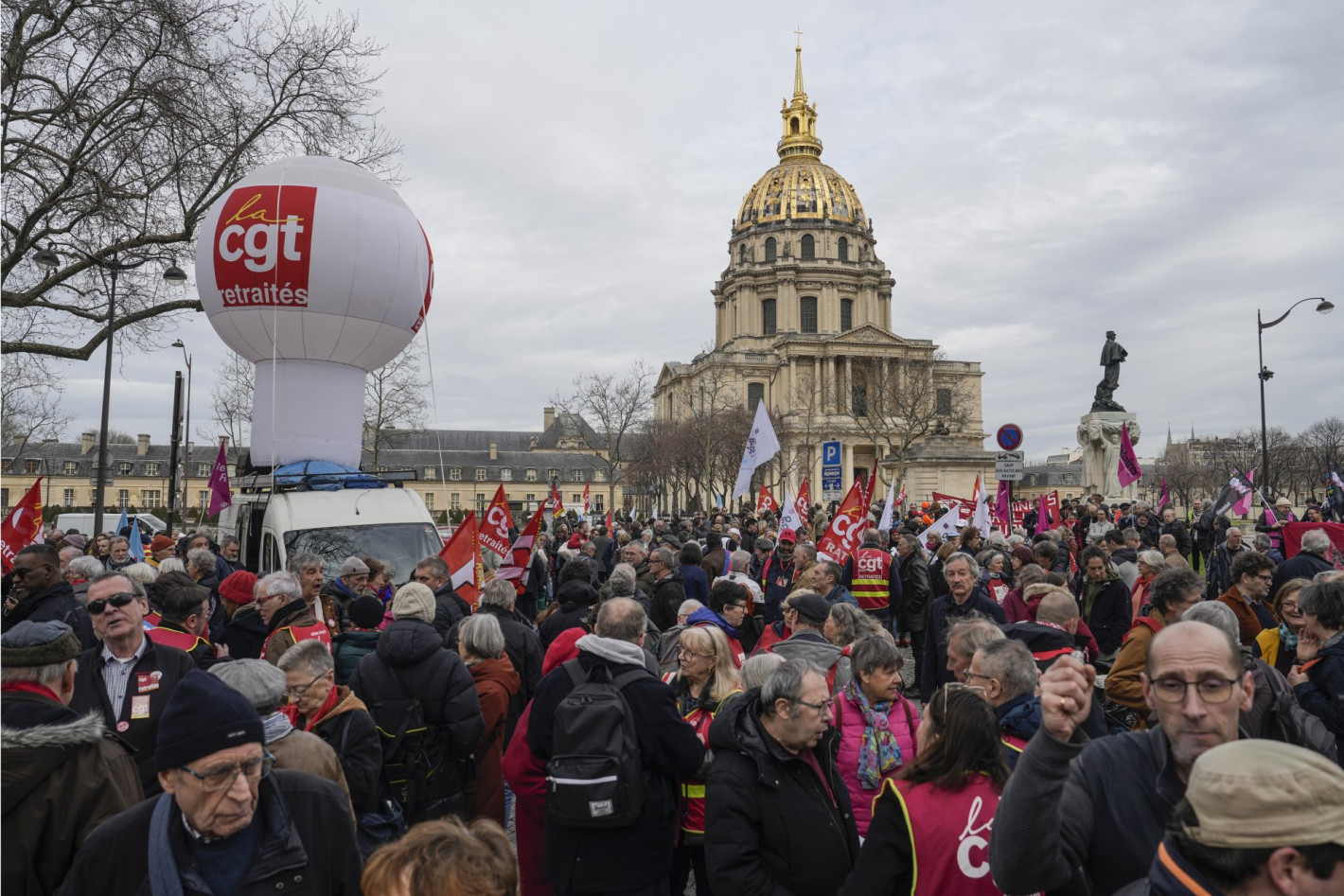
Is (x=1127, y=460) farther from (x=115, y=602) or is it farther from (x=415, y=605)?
(x=115, y=602)

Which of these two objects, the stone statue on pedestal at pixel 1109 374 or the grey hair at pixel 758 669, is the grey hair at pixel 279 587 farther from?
the stone statue on pedestal at pixel 1109 374

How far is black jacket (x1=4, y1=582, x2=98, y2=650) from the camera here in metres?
6.09

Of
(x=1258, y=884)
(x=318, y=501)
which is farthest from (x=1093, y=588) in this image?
(x=318, y=501)

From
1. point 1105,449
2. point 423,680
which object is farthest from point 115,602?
point 1105,449

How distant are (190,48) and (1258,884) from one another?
696 inches

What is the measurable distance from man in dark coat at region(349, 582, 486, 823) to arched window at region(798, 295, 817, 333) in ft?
313

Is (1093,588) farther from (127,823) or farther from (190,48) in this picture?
(190,48)

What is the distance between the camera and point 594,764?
3848 millimetres

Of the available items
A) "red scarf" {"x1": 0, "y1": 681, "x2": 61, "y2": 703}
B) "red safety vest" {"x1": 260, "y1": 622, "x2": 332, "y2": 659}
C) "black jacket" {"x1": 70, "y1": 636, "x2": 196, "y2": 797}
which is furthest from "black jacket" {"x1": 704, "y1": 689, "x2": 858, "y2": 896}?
"red safety vest" {"x1": 260, "y1": 622, "x2": 332, "y2": 659}

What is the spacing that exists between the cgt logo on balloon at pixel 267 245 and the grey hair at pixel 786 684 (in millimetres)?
11056

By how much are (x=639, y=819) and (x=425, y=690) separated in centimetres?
160

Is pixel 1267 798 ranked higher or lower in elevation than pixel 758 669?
higher

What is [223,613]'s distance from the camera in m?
9.05

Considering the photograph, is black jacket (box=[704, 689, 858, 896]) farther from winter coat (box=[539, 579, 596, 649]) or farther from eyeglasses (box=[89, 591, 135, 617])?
winter coat (box=[539, 579, 596, 649])
